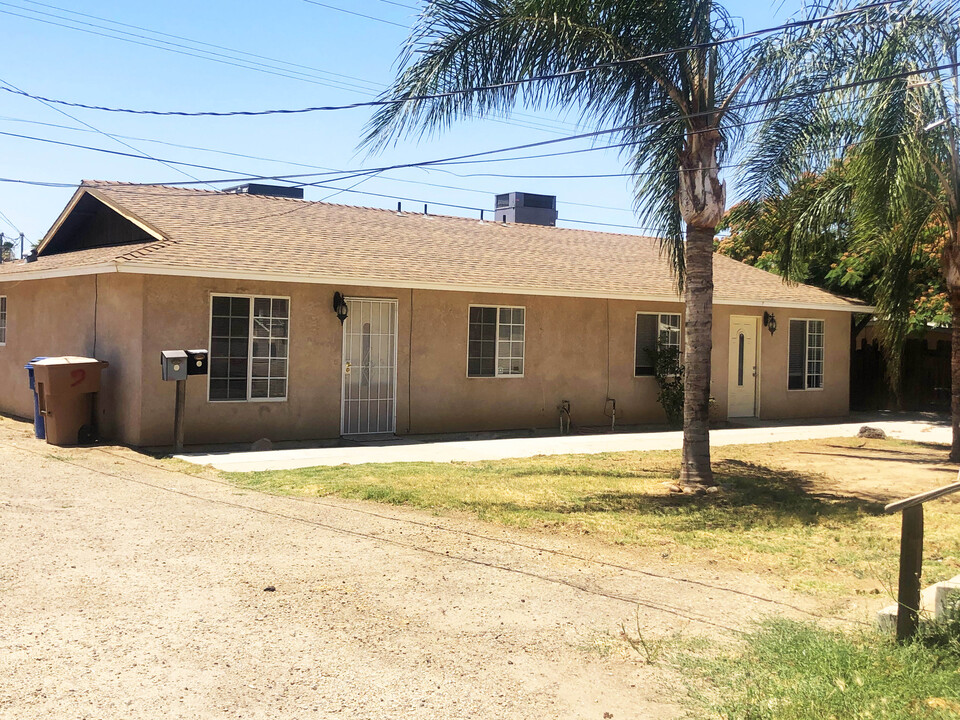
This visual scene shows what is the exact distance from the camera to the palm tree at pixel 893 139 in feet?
36.3

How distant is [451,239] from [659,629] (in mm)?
13828

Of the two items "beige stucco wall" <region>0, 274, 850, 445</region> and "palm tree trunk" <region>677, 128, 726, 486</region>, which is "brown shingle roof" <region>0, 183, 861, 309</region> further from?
"palm tree trunk" <region>677, 128, 726, 486</region>

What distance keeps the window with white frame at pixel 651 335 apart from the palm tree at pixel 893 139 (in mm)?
5164

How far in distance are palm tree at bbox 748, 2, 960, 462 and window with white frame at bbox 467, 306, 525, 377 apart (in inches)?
219

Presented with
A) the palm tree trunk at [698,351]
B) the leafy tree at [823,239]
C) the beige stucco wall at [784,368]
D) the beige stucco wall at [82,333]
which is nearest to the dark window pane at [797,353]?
the beige stucco wall at [784,368]

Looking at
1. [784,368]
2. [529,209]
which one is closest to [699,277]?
[784,368]

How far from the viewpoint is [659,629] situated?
5801mm

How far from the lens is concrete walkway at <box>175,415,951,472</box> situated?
41.1 feet

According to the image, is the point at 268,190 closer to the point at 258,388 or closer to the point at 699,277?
the point at 258,388

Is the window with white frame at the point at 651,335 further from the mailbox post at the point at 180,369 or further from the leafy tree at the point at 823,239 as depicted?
the mailbox post at the point at 180,369

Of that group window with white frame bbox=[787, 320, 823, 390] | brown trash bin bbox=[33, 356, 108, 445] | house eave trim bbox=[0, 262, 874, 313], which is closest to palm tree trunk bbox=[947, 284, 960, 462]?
house eave trim bbox=[0, 262, 874, 313]

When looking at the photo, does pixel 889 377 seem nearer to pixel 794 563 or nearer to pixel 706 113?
pixel 706 113

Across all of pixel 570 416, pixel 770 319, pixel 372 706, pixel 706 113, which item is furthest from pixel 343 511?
pixel 770 319

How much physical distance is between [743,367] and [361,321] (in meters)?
9.01
